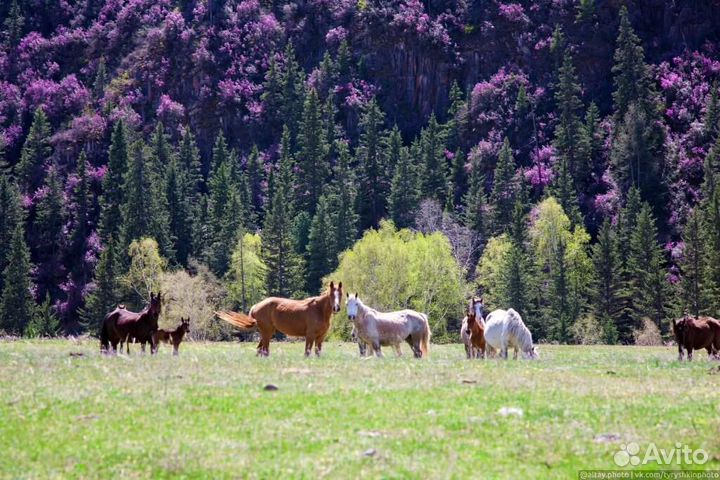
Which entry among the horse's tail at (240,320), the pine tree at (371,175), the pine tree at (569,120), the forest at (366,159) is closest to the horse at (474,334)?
the horse's tail at (240,320)

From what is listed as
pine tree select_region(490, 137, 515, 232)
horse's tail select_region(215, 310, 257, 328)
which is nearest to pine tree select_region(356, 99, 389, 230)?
pine tree select_region(490, 137, 515, 232)

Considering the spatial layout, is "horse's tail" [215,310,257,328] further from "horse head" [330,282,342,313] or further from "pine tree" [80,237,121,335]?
"pine tree" [80,237,121,335]

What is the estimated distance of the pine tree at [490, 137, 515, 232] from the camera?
107500 mm

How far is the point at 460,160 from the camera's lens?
404 ft

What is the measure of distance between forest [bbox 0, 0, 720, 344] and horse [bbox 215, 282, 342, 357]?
47.3 m

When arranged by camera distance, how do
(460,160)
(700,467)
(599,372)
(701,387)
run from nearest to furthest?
(700,467), (701,387), (599,372), (460,160)

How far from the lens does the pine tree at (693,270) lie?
267 feet

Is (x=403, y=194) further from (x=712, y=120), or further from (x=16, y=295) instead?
(x=16, y=295)

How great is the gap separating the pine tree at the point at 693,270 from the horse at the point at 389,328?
176 ft

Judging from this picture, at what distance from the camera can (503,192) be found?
109 metres

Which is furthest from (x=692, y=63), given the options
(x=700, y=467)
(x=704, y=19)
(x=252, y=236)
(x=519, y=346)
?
(x=700, y=467)

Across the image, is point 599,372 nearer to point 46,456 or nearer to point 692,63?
point 46,456

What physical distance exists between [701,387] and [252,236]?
87.2 meters

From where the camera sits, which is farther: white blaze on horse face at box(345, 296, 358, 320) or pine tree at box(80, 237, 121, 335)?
pine tree at box(80, 237, 121, 335)
